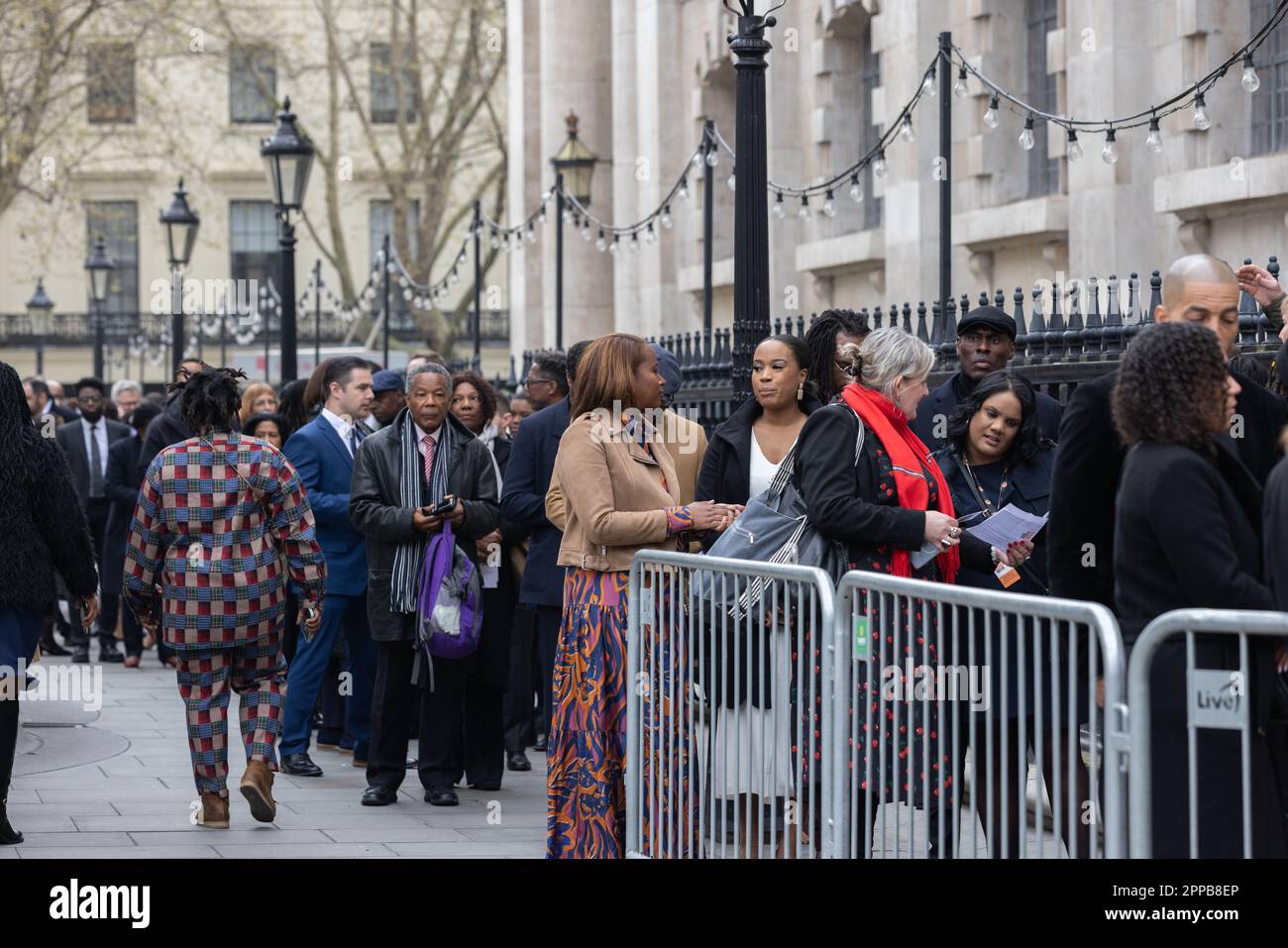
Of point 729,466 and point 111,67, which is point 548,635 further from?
point 111,67

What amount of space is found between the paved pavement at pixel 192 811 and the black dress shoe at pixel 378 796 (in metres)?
0.07

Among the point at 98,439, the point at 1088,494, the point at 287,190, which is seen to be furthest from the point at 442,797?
the point at 287,190

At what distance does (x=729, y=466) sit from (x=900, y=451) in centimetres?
96

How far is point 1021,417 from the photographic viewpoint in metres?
7.71

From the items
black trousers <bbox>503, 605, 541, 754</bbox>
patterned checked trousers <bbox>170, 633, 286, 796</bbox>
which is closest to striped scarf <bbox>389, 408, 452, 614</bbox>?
patterned checked trousers <bbox>170, 633, 286, 796</bbox>

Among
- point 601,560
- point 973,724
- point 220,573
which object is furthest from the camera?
point 220,573

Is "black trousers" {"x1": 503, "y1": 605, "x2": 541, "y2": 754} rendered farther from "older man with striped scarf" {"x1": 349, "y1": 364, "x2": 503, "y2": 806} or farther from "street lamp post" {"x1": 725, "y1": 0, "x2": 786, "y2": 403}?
"street lamp post" {"x1": 725, "y1": 0, "x2": 786, "y2": 403}

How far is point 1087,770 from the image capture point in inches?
193

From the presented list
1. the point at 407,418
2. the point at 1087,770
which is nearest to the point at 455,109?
the point at 407,418

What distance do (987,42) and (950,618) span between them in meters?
12.0

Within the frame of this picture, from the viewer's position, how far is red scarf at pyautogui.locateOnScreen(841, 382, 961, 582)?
7031 mm
